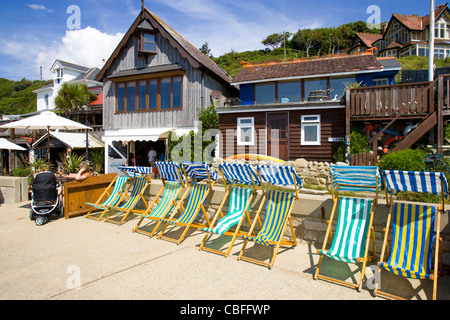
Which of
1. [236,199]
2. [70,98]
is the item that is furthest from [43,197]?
[70,98]

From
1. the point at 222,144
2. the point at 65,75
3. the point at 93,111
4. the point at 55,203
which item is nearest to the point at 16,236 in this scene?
the point at 55,203

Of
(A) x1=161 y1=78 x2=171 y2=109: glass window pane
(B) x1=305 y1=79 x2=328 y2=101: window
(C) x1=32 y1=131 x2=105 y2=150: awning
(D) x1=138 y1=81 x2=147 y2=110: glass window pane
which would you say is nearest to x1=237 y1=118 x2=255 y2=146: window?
(B) x1=305 y1=79 x2=328 y2=101: window

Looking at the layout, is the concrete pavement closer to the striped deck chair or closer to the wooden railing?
the striped deck chair

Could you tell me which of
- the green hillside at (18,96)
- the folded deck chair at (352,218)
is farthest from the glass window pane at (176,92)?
the green hillside at (18,96)

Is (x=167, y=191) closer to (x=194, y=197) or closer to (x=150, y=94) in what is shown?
(x=194, y=197)

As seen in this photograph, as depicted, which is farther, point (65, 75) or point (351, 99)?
point (65, 75)

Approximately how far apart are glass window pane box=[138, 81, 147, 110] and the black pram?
10.2 meters

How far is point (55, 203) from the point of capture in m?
7.11

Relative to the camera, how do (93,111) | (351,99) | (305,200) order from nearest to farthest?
1. (305,200)
2. (351,99)
3. (93,111)

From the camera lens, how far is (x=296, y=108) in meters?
13.7

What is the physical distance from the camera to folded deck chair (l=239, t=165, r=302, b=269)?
15.4ft

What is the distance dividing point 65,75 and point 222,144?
28.5 meters

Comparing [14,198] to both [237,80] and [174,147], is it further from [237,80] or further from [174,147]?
[237,80]

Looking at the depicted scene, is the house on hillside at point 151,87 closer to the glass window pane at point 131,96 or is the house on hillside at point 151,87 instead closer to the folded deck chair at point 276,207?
the glass window pane at point 131,96
